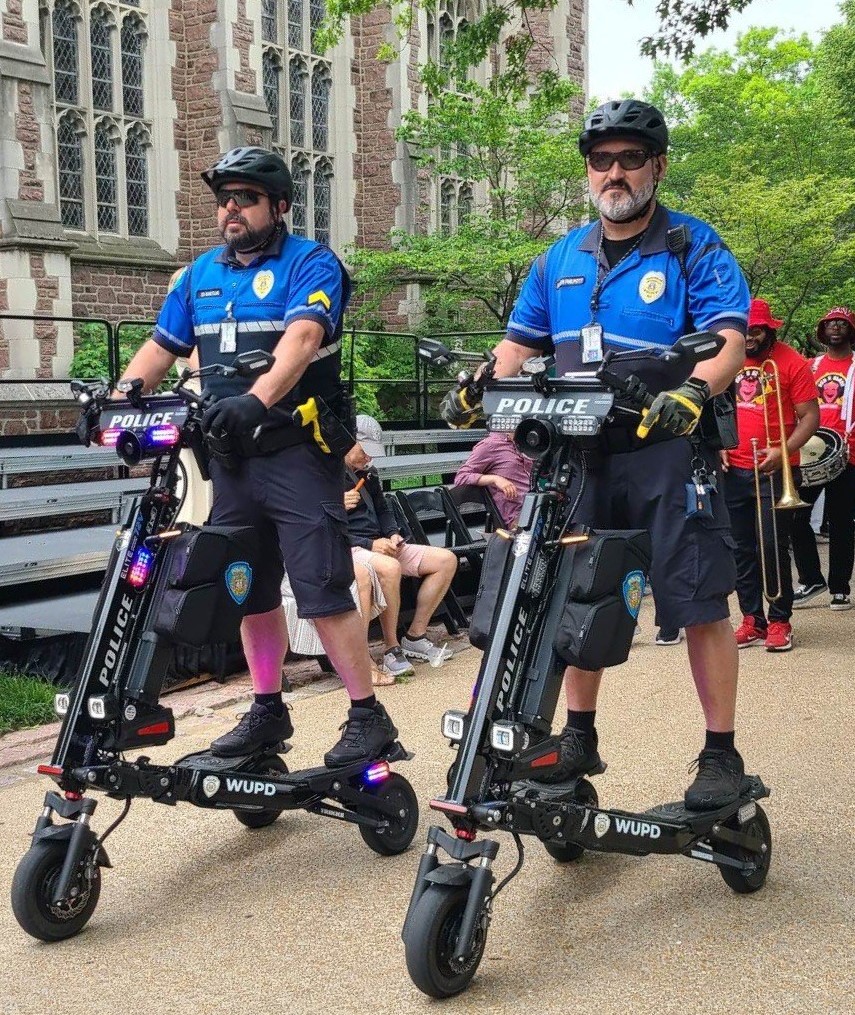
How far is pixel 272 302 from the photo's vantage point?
4.53 m

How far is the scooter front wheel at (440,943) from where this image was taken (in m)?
3.35

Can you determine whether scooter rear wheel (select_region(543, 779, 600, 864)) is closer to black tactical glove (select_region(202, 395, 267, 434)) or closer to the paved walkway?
the paved walkway

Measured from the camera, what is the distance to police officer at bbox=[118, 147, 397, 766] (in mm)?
4488

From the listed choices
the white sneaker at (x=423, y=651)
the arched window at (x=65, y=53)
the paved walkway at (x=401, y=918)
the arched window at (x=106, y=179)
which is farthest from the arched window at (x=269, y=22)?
the paved walkway at (x=401, y=918)

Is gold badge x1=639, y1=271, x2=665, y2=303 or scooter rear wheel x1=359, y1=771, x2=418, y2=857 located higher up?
gold badge x1=639, y1=271, x2=665, y2=303

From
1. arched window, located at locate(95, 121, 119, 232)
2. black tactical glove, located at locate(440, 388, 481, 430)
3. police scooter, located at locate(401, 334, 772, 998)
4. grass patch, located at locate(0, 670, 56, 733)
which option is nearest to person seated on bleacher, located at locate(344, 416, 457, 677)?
grass patch, located at locate(0, 670, 56, 733)

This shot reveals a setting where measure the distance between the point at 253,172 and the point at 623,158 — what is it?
120 cm

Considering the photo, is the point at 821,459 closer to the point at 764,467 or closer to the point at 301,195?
the point at 764,467

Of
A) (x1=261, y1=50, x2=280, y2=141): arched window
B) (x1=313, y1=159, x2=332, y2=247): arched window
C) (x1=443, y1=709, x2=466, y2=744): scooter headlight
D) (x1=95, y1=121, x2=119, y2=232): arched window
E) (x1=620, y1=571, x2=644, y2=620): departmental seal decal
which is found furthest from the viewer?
(x1=313, y1=159, x2=332, y2=247): arched window

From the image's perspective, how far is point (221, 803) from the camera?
4289mm

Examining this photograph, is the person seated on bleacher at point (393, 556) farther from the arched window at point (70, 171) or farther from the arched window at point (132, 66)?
the arched window at point (132, 66)

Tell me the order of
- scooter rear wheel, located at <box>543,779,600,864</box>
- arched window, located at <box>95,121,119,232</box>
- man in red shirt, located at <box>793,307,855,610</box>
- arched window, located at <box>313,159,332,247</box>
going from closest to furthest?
scooter rear wheel, located at <box>543,779,600,864</box>, man in red shirt, located at <box>793,307,855,610</box>, arched window, located at <box>95,121,119,232</box>, arched window, located at <box>313,159,332,247</box>

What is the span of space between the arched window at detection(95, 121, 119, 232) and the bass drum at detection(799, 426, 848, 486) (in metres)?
13.3

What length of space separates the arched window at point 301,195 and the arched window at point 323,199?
0.26 meters
